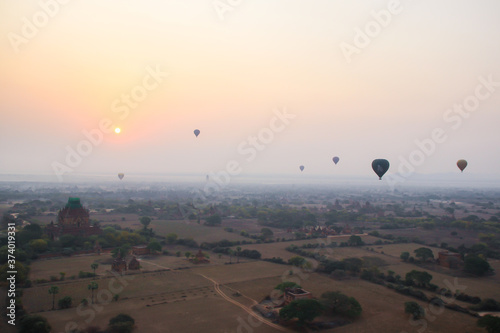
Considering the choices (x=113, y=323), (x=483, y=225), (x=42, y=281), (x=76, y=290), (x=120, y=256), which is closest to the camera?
(x=113, y=323)

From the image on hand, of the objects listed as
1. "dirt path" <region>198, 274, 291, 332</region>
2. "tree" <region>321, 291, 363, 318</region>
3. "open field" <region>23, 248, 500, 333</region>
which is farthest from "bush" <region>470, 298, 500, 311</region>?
"dirt path" <region>198, 274, 291, 332</region>

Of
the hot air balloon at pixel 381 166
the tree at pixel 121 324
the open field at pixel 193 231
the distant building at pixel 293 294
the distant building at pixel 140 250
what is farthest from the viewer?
the open field at pixel 193 231

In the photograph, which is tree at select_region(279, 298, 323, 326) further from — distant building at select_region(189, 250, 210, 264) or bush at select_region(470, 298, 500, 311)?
distant building at select_region(189, 250, 210, 264)

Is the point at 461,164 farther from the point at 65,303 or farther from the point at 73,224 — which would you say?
the point at 65,303

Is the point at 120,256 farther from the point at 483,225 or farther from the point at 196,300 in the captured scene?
the point at 483,225

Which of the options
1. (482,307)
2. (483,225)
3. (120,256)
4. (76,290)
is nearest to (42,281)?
(76,290)

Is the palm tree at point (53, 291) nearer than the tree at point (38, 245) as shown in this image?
Yes

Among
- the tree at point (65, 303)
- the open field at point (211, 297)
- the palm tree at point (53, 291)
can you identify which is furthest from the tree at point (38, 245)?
the tree at point (65, 303)

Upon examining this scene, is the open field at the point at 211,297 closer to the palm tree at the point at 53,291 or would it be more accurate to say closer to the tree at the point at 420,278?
the palm tree at the point at 53,291
